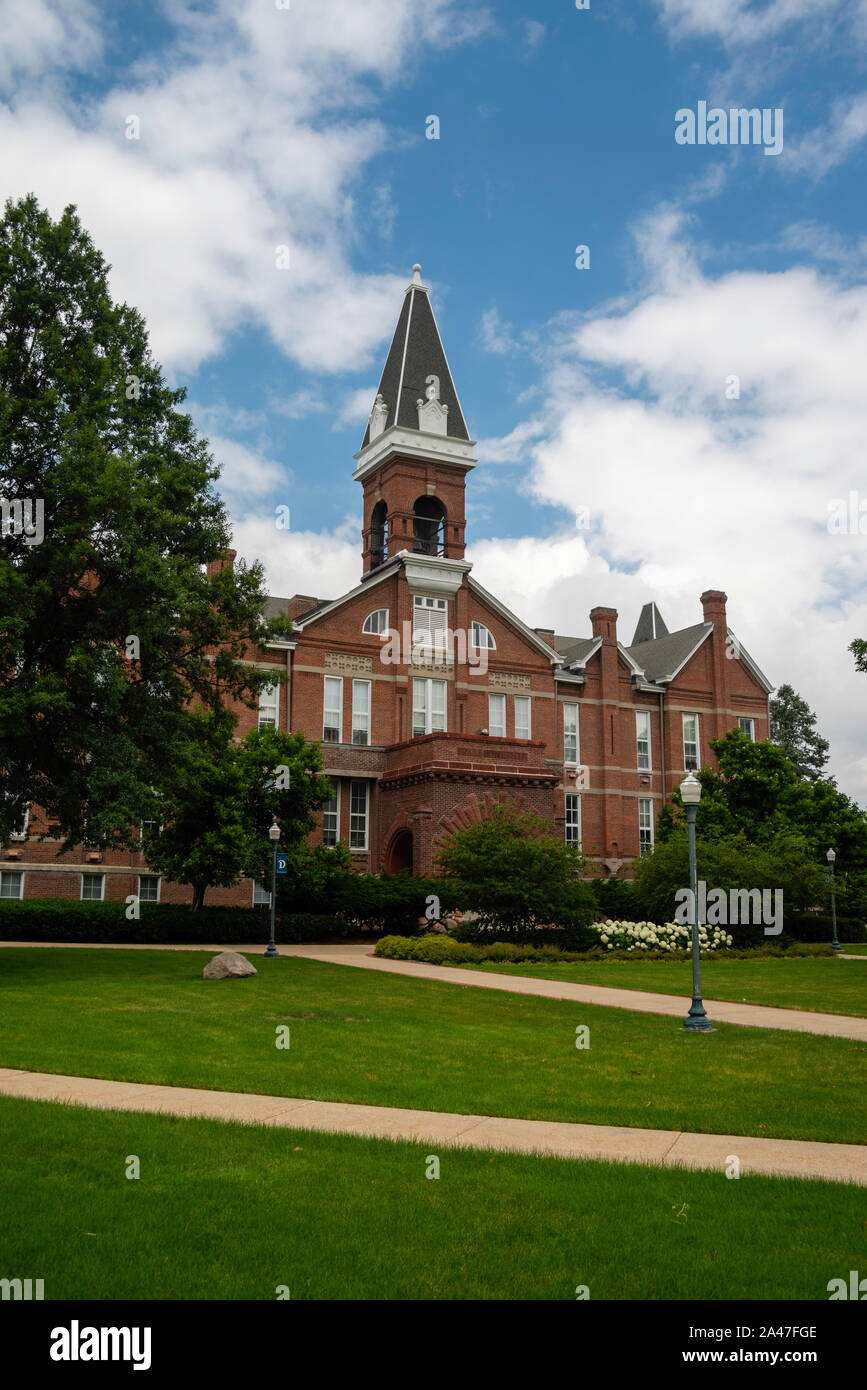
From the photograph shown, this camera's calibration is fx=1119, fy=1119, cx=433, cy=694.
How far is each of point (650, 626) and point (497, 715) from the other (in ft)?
87.2

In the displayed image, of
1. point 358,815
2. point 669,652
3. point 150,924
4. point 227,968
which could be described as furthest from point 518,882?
point 669,652

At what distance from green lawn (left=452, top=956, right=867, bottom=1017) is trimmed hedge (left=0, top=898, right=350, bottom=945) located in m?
9.32

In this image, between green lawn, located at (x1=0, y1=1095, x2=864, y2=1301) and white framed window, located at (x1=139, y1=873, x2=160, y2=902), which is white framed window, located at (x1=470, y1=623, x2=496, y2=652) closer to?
white framed window, located at (x1=139, y1=873, x2=160, y2=902)

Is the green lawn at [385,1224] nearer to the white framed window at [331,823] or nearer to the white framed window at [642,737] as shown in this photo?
the white framed window at [331,823]

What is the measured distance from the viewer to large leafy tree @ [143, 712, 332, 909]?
32.8 metres

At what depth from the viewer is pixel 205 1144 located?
27.1 feet

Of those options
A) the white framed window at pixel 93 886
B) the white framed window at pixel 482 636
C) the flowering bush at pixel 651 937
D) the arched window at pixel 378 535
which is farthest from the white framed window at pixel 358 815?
the flowering bush at pixel 651 937

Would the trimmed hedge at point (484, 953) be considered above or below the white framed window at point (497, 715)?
below

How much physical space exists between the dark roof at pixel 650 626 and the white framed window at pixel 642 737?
17.4 m

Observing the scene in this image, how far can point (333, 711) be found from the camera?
47656 mm

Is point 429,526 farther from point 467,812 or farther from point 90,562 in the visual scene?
point 90,562

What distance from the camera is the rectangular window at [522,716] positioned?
51.9 m
